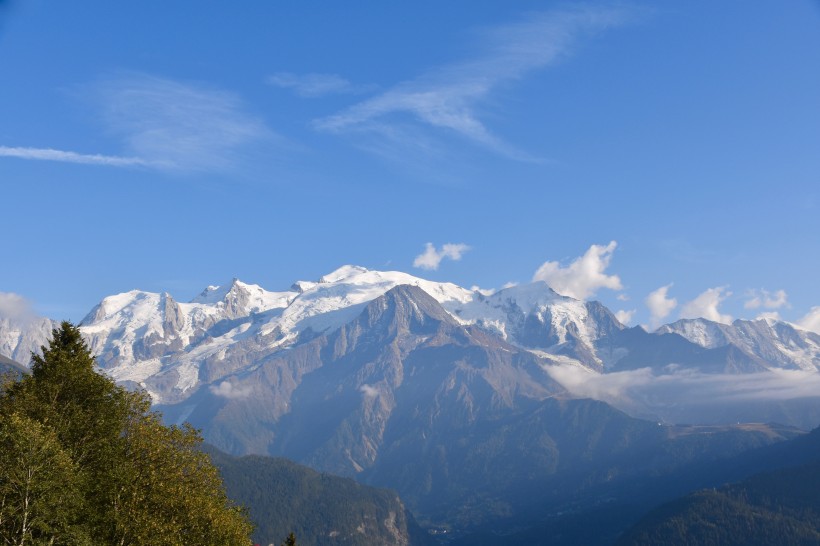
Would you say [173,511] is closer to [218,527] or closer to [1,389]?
[218,527]

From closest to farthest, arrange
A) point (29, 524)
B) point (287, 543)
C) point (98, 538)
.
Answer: point (29, 524) → point (98, 538) → point (287, 543)

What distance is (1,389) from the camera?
A: 67.6 metres

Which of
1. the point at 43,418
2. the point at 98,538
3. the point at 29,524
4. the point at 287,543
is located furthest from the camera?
the point at 287,543

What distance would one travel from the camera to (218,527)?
61250 millimetres

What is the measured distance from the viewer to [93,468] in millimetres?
63125

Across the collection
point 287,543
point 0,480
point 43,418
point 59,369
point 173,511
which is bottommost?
point 287,543

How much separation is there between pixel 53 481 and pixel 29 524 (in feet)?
10.3

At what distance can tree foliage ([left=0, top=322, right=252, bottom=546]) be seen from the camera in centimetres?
5419

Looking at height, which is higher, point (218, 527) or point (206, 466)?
point (206, 466)

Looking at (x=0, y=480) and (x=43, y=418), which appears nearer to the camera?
(x=0, y=480)

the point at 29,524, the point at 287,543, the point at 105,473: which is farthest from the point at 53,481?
the point at 287,543

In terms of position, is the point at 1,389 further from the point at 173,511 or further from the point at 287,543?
the point at 287,543

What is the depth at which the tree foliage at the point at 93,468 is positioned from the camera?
5419 cm

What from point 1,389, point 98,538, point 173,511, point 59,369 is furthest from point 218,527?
point 1,389
